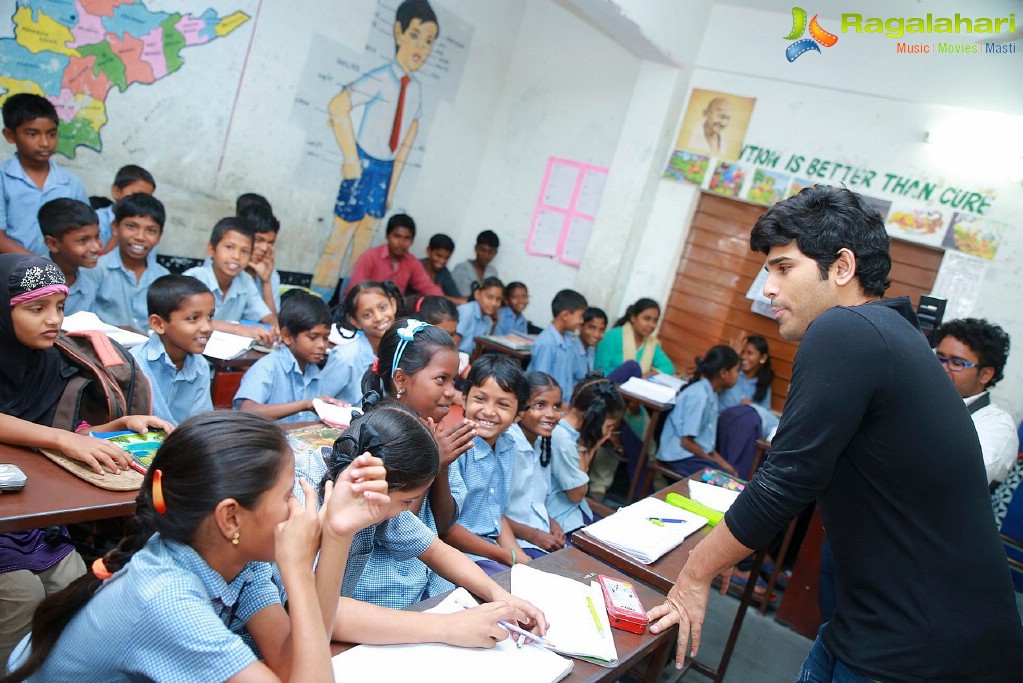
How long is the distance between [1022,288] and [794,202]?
416 centimetres

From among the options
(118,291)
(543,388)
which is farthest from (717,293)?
(118,291)

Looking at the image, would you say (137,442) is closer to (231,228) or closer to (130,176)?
(231,228)

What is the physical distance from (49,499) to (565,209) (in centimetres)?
514

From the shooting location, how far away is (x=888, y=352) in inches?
51.7

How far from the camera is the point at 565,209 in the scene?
616cm

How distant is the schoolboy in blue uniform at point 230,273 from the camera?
11.6ft

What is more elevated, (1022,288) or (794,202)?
(1022,288)

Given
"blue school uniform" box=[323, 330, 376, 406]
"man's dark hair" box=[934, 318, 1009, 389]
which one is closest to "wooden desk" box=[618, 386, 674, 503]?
"man's dark hair" box=[934, 318, 1009, 389]

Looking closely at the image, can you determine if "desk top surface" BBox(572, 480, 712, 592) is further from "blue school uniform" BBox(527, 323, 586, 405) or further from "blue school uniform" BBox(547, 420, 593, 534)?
"blue school uniform" BBox(527, 323, 586, 405)

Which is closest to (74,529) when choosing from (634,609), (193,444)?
(193,444)

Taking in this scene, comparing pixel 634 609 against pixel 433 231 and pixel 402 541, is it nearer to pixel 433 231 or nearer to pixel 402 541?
pixel 402 541

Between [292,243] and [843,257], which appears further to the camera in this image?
[292,243]

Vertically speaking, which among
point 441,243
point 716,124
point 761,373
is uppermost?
point 716,124

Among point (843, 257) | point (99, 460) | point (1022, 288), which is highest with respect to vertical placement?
point (1022, 288)
